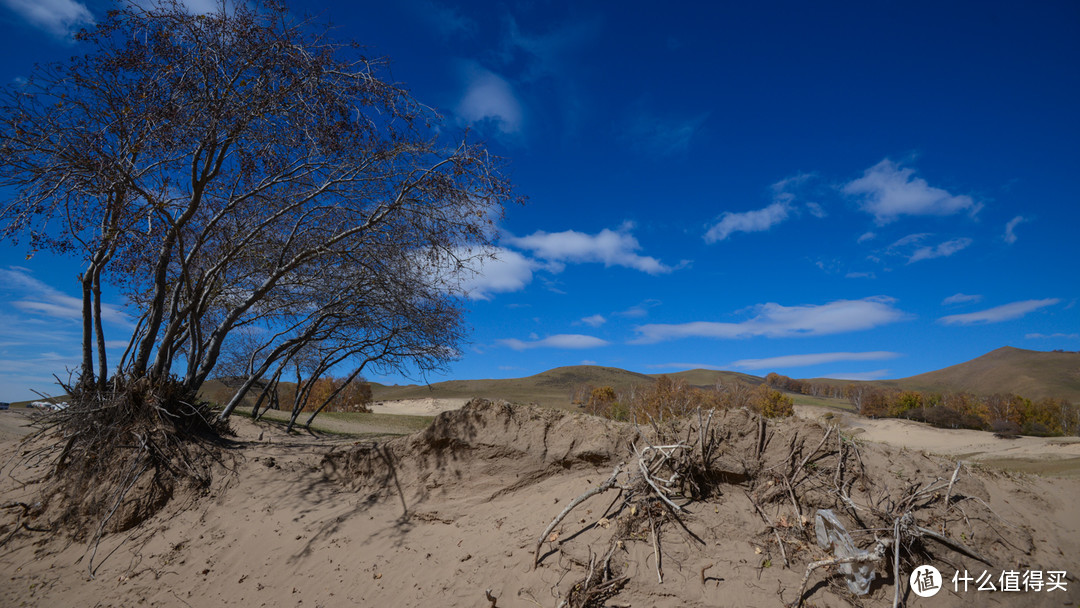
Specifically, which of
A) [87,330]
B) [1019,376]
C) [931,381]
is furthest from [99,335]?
[931,381]

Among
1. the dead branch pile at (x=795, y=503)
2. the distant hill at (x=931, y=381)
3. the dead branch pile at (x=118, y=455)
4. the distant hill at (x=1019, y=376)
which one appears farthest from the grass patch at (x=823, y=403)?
the dead branch pile at (x=118, y=455)

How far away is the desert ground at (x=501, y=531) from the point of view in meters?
4.39

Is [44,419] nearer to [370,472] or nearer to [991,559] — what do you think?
[370,472]

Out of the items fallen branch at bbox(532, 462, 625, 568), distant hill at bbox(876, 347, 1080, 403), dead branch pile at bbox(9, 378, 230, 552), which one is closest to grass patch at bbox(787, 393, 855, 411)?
distant hill at bbox(876, 347, 1080, 403)

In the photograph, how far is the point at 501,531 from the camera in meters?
5.39

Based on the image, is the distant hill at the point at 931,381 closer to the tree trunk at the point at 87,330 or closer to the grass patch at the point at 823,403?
the grass patch at the point at 823,403

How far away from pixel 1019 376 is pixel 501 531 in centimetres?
12888

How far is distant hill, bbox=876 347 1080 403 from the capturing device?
81312 millimetres

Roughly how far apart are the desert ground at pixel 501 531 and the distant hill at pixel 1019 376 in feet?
287

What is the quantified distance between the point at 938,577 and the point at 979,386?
5076 inches

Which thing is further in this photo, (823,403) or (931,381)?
(931,381)

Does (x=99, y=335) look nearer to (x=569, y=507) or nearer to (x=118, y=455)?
(x=118, y=455)

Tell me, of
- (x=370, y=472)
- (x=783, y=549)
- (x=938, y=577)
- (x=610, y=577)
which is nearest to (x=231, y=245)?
(x=370, y=472)

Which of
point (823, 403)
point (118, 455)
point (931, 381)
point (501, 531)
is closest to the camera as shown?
point (501, 531)
